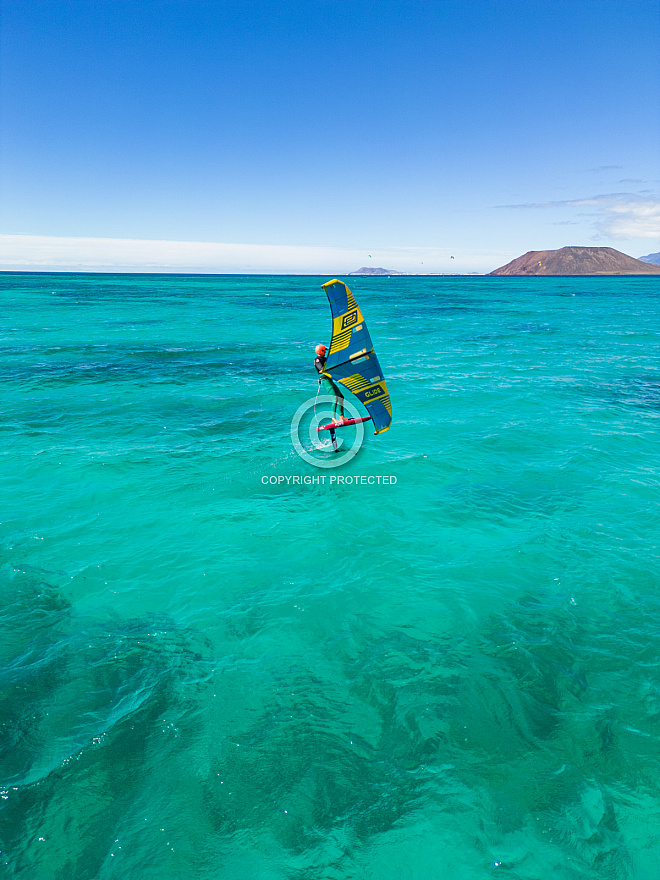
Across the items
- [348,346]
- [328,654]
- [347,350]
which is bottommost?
[328,654]

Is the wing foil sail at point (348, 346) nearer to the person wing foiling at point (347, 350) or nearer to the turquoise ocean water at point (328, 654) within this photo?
the person wing foiling at point (347, 350)

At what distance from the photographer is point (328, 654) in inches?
438

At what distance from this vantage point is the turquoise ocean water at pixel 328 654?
7.57 meters

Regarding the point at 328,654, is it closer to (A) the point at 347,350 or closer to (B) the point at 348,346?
(A) the point at 347,350

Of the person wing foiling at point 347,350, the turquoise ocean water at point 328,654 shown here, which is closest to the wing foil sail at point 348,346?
the person wing foiling at point 347,350

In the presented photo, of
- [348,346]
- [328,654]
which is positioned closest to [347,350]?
[348,346]

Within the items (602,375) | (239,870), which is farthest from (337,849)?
(602,375)

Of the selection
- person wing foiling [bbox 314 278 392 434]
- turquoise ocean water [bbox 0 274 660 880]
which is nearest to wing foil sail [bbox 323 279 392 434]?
person wing foiling [bbox 314 278 392 434]

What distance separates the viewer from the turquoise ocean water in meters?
7.57

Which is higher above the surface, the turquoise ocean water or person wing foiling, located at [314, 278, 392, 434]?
person wing foiling, located at [314, 278, 392, 434]

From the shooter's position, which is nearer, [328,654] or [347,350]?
[328,654]

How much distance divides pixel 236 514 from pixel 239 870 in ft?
36.0

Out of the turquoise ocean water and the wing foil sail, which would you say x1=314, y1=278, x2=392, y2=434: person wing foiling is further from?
the turquoise ocean water

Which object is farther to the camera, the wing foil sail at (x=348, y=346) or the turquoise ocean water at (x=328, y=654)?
the wing foil sail at (x=348, y=346)
